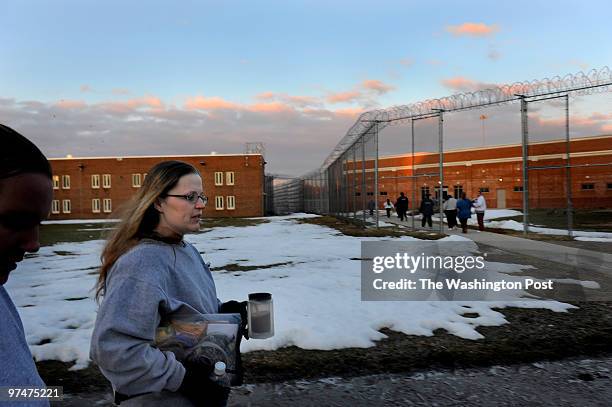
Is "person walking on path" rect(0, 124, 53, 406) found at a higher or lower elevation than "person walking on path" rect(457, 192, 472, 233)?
higher

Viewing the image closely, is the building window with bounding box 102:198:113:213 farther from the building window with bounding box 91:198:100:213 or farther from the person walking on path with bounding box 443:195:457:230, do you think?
the person walking on path with bounding box 443:195:457:230

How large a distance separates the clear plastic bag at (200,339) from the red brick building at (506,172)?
27485 millimetres

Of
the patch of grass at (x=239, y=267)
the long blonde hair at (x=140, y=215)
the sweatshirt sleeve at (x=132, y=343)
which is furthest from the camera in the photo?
the patch of grass at (x=239, y=267)

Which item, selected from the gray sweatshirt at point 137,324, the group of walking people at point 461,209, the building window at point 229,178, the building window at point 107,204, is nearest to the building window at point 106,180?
the building window at point 107,204

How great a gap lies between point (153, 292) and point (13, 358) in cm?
92

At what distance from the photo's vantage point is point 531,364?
4.61 metres

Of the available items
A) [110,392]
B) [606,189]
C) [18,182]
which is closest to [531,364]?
[110,392]

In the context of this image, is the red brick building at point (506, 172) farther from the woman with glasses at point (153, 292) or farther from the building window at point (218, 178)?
the woman with glasses at point (153, 292)

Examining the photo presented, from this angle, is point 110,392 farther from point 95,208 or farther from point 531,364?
point 95,208

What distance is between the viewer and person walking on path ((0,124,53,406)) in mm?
746

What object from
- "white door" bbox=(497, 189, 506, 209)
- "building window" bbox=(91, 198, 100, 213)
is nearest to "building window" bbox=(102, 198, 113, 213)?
"building window" bbox=(91, 198, 100, 213)

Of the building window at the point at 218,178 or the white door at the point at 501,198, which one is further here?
the building window at the point at 218,178

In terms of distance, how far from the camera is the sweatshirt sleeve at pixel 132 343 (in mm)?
1586

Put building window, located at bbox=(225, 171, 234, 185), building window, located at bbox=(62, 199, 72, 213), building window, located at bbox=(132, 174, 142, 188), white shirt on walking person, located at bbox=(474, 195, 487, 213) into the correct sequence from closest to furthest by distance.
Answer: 1. white shirt on walking person, located at bbox=(474, 195, 487, 213)
2. building window, located at bbox=(225, 171, 234, 185)
3. building window, located at bbox=(132, 174, 142, 188)
4. building window, located at bbox=(62, 199, 72, 213)
